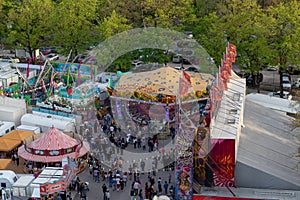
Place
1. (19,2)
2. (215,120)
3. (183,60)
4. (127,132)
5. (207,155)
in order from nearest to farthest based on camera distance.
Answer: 1. (207,155)
2. (215,120)
3. (127,132)
4. (183,60)
5. (19,2)

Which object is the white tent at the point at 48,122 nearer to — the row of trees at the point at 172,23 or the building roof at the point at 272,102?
the building roof at the point at 272,102

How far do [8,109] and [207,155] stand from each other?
14.1 meters

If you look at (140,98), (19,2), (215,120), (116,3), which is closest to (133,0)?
(116,3)

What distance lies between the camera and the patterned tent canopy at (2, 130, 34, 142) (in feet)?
91.6

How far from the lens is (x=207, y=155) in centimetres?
2136

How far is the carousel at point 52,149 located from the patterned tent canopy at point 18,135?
74.8 inches

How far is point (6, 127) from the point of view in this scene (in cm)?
2953

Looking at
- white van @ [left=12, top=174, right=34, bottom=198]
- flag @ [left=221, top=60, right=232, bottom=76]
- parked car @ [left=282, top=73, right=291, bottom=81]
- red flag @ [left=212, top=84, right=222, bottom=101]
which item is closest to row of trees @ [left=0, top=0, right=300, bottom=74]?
parked car @ [left=282, top=73, right=291, bottom=81]

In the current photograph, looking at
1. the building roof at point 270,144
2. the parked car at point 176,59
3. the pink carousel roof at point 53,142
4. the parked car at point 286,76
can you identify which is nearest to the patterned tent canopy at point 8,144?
the pink carousel roof at point 53,142

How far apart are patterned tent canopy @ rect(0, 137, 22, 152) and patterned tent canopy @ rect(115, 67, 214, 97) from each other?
7.29 metres

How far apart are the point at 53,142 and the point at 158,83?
338 inches

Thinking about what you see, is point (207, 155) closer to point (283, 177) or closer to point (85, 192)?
point (283, 177)

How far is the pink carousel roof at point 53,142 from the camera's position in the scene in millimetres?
25359

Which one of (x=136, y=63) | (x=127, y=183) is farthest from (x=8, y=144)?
(x=136, y=63)
